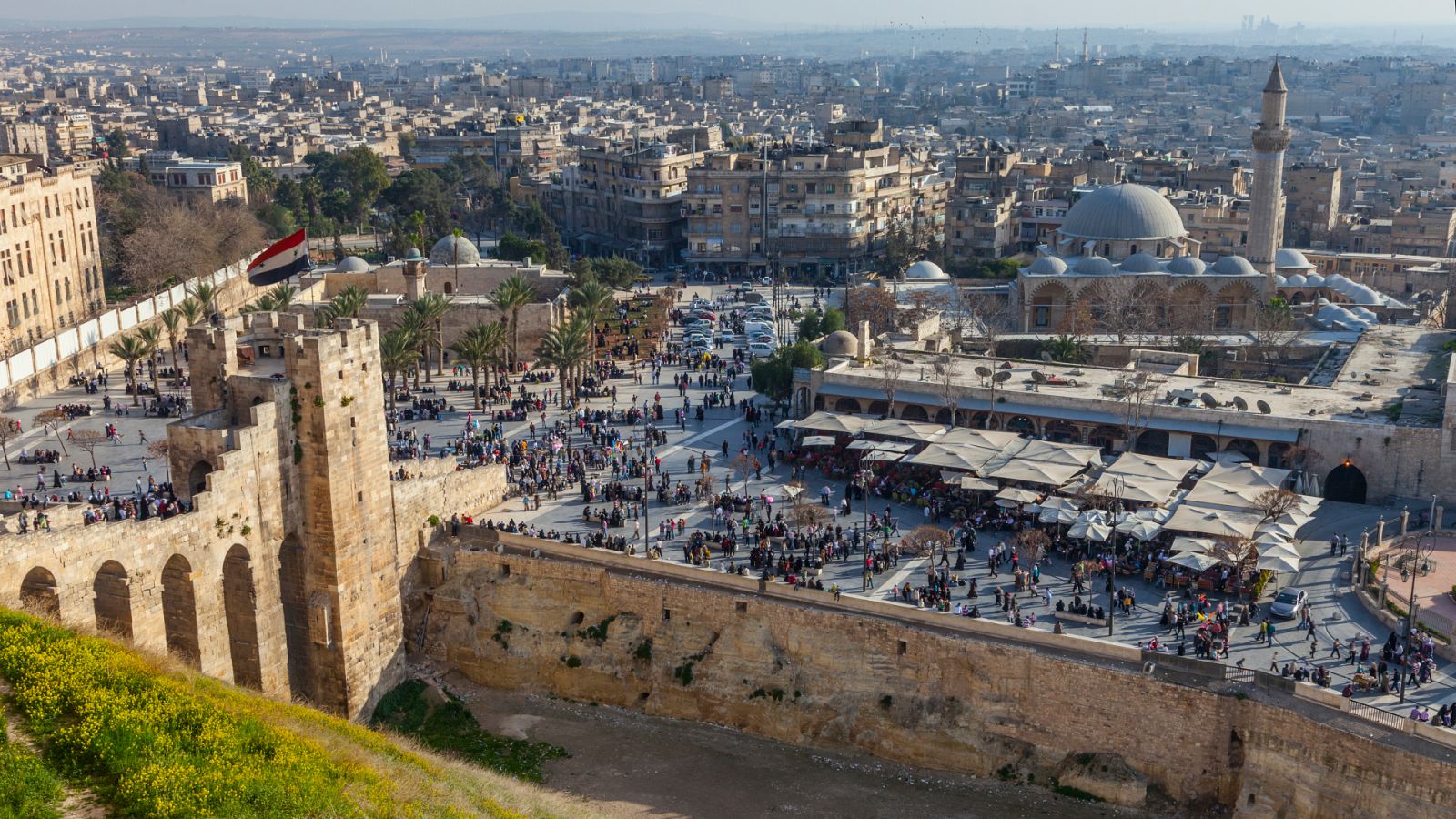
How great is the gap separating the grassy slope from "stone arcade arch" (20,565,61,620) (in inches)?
57.3

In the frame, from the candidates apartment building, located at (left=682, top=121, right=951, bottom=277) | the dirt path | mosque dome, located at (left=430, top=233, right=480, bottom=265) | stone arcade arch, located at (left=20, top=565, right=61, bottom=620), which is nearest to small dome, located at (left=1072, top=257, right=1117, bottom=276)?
apartment building, located at (left=682, top=121, right=951, bottom=277)

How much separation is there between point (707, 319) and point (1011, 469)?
27.7 metres

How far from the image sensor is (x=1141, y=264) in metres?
55.8

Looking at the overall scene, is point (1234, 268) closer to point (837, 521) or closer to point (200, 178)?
point (837, 521)

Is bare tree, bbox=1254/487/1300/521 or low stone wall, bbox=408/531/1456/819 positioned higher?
bare tree, bbox=1254/487/1300/521

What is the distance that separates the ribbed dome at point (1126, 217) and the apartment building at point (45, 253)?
140 ft

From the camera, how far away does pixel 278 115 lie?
158m

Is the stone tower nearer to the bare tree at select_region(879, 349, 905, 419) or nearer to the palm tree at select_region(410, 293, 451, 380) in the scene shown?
the bare tree at select_region(879, 349, 905, 419)

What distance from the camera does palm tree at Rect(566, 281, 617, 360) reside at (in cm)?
4688

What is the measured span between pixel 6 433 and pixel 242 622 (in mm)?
17000

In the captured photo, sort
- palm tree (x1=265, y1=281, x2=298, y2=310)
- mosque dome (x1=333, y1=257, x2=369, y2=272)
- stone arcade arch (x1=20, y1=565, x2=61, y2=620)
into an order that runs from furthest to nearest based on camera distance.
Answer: mosque dome (x1=333, y1=257, x2=369, y2=272) → palm tree (x1=265, y1=281, x2=298, y2=310) → stone arcade arch (x1=20, y1=565, x2=61, y2=620)

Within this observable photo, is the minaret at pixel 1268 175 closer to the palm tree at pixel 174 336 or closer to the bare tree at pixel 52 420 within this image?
the palm tree at pixel 174 336

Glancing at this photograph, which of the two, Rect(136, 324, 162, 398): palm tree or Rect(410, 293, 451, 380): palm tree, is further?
Rect(410, 293, 451, 380): palm tree

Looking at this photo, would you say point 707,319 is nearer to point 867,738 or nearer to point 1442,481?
point 1442,481
